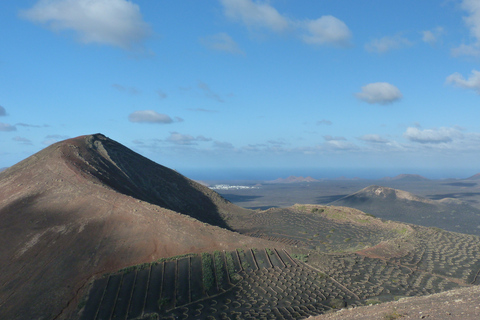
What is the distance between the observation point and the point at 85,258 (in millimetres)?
18828

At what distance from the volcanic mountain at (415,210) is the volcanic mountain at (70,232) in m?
42.5

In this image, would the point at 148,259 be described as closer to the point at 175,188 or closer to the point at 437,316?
the point at 437,316

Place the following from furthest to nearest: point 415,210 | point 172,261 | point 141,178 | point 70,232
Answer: point 415,210
point 141,178
point 70,232
point 172,261

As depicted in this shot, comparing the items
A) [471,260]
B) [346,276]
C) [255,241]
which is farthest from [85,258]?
[471,260]

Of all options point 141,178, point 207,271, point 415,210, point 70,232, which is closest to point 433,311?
point 207,271

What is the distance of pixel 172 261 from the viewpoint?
19.3 m

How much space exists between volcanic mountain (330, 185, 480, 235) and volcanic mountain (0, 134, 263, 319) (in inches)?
1674

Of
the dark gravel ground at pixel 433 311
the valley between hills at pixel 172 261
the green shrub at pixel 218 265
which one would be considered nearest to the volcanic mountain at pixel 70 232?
the valley between hills at pixel 172 261

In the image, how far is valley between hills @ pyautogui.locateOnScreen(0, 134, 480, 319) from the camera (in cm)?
1523

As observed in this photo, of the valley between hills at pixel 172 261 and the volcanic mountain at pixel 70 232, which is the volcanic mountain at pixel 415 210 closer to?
the valley between hills at pixel 172 261

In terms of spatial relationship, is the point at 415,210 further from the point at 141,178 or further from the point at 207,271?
the point at 207,271

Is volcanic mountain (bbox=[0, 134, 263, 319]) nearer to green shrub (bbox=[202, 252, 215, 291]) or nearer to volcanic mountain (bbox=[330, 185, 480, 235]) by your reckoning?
green shrub (bbox=[202, 252, 215, 291])

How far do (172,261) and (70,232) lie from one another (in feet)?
25.9

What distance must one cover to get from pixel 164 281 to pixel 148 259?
2.71 metres
